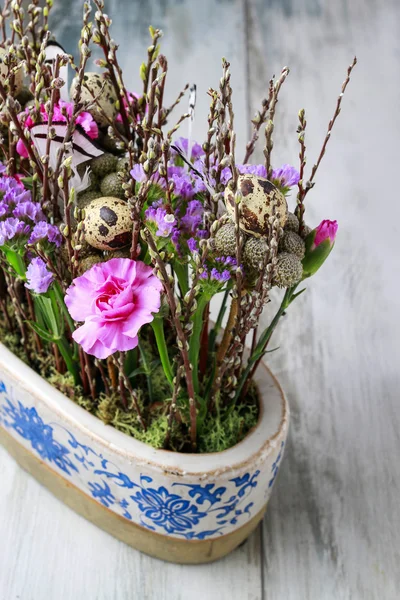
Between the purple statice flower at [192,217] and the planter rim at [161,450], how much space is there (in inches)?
7.0

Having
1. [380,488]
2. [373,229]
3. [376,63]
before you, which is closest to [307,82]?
[376,63]

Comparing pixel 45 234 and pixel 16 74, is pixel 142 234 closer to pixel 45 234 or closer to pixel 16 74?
pixel 45 234

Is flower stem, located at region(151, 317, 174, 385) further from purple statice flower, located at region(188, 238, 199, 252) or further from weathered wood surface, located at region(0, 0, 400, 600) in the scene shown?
weathered wood surface, located at region(0, 0, 400, 600)

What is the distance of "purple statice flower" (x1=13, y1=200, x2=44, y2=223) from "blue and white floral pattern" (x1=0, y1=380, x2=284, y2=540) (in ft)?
0.59

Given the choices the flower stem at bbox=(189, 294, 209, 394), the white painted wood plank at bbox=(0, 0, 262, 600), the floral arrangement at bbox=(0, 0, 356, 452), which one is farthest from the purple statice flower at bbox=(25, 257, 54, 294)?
the white painted wood plank at bbox=(0, 0, 262, 600)

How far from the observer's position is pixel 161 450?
1.71 ft

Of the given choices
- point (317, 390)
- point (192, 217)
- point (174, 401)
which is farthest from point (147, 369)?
point (317, 390)

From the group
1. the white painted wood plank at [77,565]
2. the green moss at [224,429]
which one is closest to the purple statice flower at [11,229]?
the green moss at [224,429]

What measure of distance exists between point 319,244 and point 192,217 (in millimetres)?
84

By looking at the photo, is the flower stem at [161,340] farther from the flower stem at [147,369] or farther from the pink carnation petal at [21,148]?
the pink carnation petal at [21,148]

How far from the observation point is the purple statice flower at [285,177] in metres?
0.45

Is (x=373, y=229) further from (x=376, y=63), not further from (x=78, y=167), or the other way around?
(x=78, y=167)

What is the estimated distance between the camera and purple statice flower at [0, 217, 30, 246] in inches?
17.3

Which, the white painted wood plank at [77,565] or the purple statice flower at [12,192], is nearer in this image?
the purple statice flower at [12,192]
